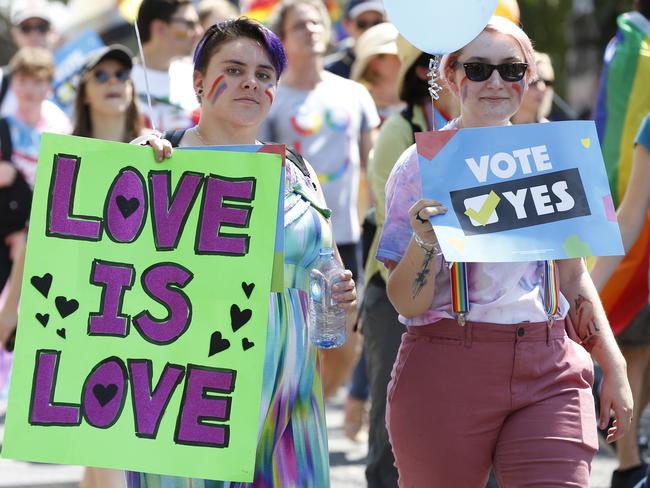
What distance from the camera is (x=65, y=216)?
14.2 feet

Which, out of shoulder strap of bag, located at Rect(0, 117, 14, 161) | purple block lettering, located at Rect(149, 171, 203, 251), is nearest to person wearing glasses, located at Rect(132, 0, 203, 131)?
shoulder strap of bag, located at Rect(0, 117, 14, 161)

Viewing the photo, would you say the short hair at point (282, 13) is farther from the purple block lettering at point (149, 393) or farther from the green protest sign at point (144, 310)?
the purple block lettering at point (149, 393)

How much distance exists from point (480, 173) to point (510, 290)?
14.0 inches

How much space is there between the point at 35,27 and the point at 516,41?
7984 millimetres

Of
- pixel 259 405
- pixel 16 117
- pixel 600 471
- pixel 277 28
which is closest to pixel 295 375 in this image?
pixel 259 405

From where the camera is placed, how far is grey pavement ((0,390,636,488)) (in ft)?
24.7

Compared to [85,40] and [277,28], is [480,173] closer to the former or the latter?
[277,28]

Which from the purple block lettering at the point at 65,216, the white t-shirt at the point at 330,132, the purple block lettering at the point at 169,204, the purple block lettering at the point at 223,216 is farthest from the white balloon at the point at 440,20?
the white t-shirt at the point at 330,132

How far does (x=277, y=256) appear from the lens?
14.4ft

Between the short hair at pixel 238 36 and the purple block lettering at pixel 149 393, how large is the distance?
990 mm

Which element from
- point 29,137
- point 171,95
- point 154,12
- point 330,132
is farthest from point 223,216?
point 29,137

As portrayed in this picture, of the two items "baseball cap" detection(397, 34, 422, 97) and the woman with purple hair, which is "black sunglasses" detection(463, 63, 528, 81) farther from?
"baseball cap" detection(397, 34, 422, 97)

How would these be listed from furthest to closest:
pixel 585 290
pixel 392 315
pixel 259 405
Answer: pixel 392 315
pixel 585 290
pixel 259 405

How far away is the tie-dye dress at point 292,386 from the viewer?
14.5ft
